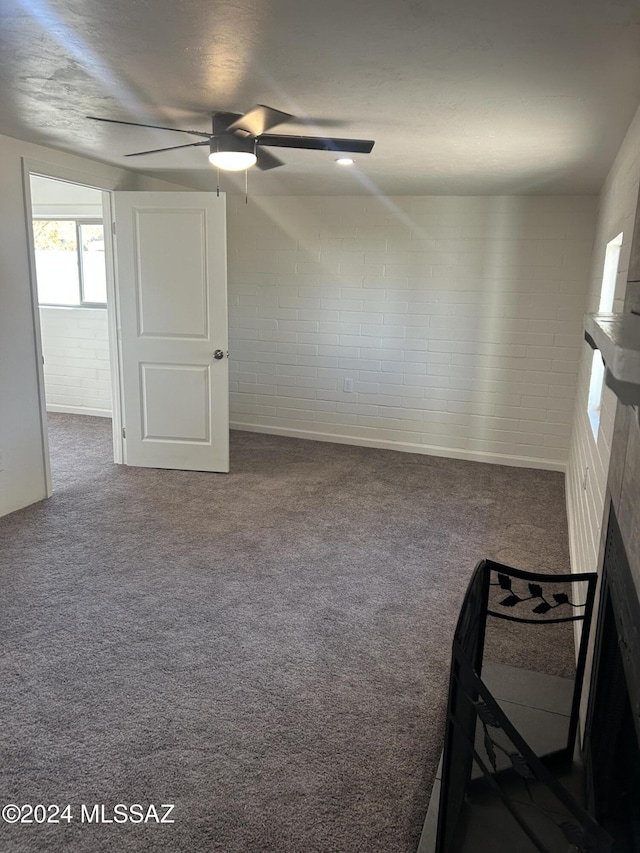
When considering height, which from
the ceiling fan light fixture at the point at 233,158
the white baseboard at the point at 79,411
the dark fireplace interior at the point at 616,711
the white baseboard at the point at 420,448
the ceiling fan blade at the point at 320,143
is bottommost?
the white baseboard at the point at 420,448

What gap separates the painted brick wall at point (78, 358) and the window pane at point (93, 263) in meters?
0.17

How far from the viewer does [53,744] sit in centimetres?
200

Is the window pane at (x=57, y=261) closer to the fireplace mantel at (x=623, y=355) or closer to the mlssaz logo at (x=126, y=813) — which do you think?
the mlssaz logo at (x=126, y=813)

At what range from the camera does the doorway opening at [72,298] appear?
609 cm

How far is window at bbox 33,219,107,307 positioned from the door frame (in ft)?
5.41

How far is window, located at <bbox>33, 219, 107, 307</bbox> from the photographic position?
616 cm

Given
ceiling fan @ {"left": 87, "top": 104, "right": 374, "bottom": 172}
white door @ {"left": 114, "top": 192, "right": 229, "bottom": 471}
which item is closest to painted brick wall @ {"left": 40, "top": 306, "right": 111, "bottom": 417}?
white door @ {"left": 114, "top": 192, "right": 229, "bottom": 471}

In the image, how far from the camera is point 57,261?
20.7 ft

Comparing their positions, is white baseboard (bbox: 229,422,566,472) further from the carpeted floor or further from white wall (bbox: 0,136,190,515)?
white wall (bbox: 0,136,190,515)

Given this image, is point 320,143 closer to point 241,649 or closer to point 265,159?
point 265,159

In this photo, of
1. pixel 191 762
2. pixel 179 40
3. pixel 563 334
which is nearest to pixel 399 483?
pixel 563 334

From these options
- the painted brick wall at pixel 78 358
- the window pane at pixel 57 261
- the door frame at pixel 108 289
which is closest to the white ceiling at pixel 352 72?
the door frame at pixel 108 289

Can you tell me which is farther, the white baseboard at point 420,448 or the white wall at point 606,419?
the white baseboard at point 420,448

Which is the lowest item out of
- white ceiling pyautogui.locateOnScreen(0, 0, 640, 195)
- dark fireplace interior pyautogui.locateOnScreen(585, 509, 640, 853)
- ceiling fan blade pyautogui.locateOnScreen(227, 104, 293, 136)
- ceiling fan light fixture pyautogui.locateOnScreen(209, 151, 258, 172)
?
dark fireplace interior pyautogui.locateOnScreen(585, 509, 640, 853)
